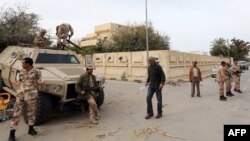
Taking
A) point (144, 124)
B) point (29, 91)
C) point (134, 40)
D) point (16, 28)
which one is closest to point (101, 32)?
point (134, 40)

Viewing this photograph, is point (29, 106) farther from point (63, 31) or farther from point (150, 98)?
point (63, 31)

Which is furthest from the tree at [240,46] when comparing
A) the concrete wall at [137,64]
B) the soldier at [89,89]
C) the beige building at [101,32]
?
the soldier at [89,89]

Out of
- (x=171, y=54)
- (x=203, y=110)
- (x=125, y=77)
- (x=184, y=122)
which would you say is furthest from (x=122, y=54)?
(x=184, y=122)

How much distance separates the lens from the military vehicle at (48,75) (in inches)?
294

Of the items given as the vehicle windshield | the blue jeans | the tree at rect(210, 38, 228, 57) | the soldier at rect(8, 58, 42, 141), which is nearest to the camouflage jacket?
the soldier at rect(8, 58, 42, 141)

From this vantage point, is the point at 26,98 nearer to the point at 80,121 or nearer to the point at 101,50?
the point at 80,121

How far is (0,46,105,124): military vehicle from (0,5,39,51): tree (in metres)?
2.24

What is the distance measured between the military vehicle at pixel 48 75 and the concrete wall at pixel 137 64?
1083 centimetres

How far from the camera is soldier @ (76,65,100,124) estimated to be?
24.6 feet

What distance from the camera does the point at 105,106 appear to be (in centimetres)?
1020

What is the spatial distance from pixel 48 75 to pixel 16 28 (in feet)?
22.6

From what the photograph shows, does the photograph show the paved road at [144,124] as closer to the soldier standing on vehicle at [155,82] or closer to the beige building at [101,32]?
the soldier standing on vehicle at [155,82]

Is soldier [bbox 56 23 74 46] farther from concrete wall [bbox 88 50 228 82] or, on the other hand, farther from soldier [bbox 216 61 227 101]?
concrete wall [bbox 88 50 228 82]

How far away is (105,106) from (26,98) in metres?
3.86
